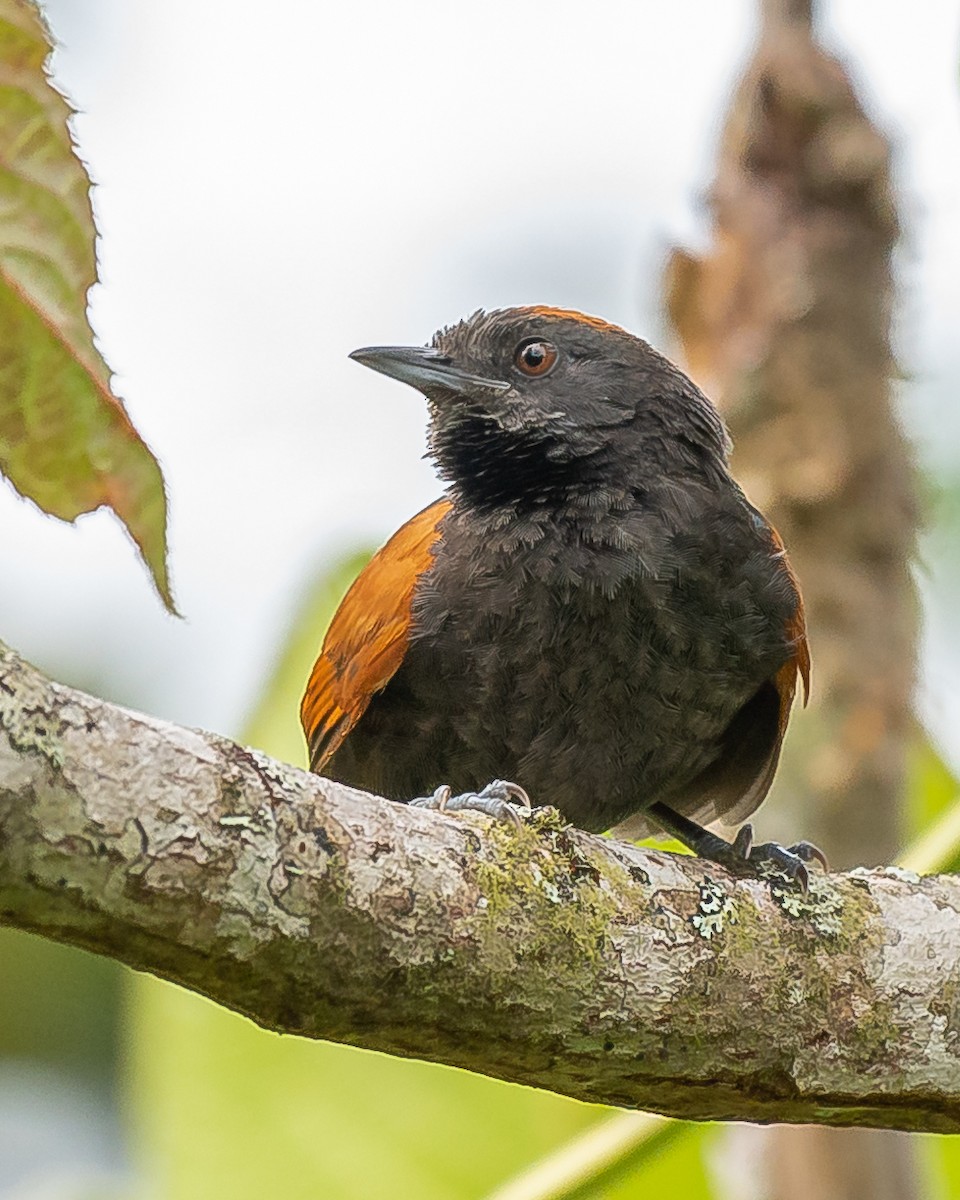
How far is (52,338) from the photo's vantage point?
1.62m

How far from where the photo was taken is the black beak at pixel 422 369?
13.7ft

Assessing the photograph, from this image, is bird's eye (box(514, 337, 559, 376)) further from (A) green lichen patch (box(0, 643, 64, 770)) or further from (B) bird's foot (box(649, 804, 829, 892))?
(A) green lichen patch (box(0, 643, 64, 770))

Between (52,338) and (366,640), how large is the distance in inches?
86.1

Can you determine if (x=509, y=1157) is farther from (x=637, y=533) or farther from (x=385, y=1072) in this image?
(x=637, y=533)

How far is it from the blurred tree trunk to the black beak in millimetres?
1675

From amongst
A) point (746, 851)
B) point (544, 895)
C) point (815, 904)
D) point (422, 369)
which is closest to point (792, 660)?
point (746, 851)

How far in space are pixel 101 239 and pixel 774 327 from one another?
429cm

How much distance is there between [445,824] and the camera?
253 centimetres

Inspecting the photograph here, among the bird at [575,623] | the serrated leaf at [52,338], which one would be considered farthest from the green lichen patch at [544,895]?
the serrated leaf at [52,338]

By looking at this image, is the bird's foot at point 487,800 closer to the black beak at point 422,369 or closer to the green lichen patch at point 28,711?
the green lichen patch at point 28,711

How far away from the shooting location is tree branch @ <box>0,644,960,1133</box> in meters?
1.98

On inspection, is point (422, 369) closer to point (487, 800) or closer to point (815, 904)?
point (487, 800)

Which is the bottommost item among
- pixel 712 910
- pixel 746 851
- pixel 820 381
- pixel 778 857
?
pixel 712 910

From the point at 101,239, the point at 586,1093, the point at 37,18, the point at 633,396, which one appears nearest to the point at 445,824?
the point at 586,1093
